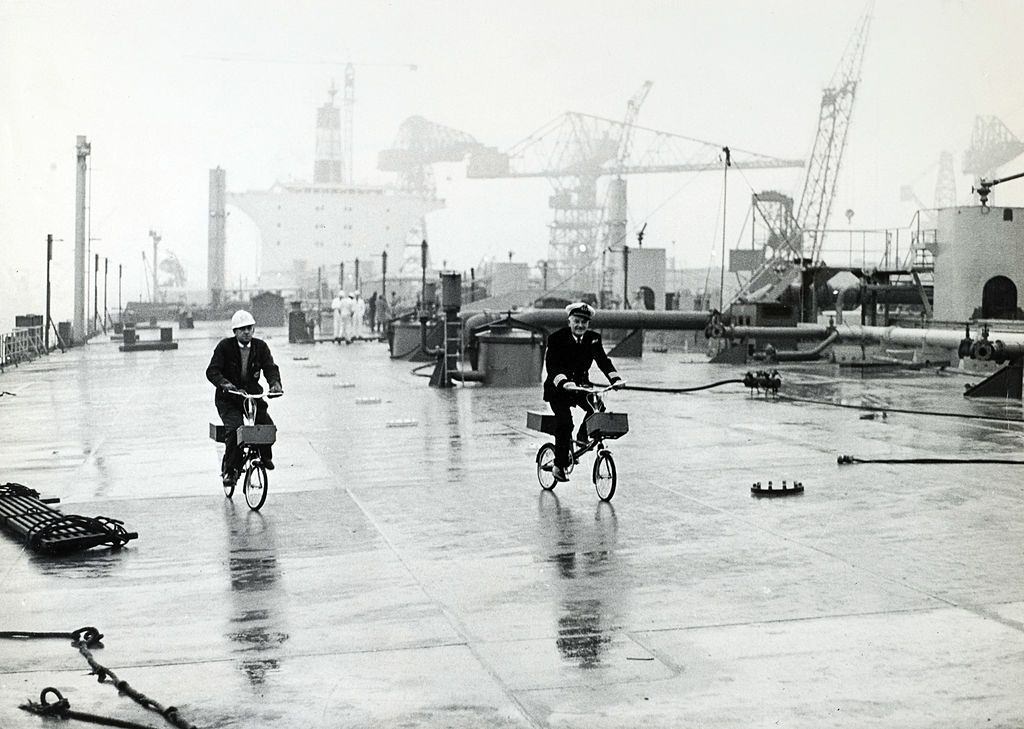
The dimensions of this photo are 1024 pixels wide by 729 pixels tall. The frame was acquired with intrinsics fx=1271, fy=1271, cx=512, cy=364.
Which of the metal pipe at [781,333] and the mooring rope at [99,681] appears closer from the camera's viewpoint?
the mooring rope at [99,681]

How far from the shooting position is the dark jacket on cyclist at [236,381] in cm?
1188

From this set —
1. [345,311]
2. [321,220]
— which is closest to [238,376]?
[345,311]

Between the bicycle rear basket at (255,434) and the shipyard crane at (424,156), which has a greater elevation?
the shipyard crane at (424,156)

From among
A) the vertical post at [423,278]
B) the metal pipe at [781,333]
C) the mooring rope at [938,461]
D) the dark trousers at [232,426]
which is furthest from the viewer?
the vertical post at [423,278]

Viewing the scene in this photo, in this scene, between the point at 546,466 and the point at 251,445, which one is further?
the point at 546,466

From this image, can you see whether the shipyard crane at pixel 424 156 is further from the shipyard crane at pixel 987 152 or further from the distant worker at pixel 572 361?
the distant worker at pixel 572 361

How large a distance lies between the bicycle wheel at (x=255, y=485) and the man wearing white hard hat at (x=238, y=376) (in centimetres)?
9

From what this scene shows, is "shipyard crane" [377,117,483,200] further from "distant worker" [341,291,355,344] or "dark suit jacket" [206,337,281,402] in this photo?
"dark suit jacket" [206,337,281,402]

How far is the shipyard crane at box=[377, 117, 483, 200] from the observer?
178 meters

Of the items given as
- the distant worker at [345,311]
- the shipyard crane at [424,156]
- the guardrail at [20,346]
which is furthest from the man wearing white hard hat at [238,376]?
the shipyard crane at [424,156]

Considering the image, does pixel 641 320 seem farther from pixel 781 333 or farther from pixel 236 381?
pixel 236 381

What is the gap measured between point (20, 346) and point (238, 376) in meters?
29.1

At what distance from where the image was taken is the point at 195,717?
5.92 metres

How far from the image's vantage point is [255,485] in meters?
11.8
